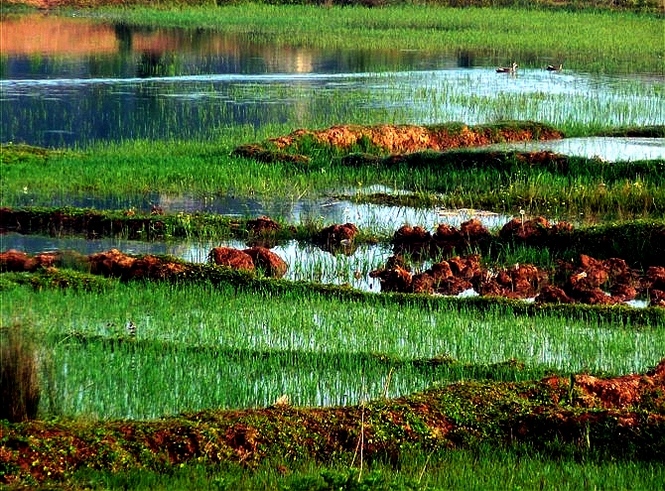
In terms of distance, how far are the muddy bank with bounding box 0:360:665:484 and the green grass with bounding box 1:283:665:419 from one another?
1.90ft

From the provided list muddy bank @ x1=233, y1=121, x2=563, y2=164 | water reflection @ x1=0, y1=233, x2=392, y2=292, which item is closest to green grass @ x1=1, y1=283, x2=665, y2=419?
water reflection @ x1=0, y1=233, x2=392, y2=292

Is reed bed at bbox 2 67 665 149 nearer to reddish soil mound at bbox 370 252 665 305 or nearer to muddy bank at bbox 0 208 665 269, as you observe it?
muddy bank at bbox 0 208 665 269

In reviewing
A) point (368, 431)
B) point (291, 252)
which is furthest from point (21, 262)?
point (368, 431)

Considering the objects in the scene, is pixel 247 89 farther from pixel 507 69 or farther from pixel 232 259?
pixel 232 259

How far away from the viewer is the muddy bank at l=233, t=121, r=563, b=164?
1490 cm

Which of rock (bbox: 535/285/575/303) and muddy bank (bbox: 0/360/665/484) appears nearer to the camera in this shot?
muddy bank (bbox: 0/360/665/484)

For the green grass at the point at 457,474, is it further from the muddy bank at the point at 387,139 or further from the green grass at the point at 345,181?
the muddy bank at the point at 387,139

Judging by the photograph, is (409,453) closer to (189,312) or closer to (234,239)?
(189,312)

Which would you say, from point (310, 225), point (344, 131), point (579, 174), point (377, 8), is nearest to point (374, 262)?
point (310, 225)

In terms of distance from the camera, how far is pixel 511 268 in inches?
393

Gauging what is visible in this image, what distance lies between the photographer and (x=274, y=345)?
778 cm

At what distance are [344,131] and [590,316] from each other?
7502 millimetres

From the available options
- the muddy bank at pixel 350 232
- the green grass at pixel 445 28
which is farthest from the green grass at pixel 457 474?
the green grass at pixel 445 28

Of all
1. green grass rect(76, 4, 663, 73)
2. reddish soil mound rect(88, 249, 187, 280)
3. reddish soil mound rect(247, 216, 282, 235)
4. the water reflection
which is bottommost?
green grass rect(76, 4, 663, 73)
